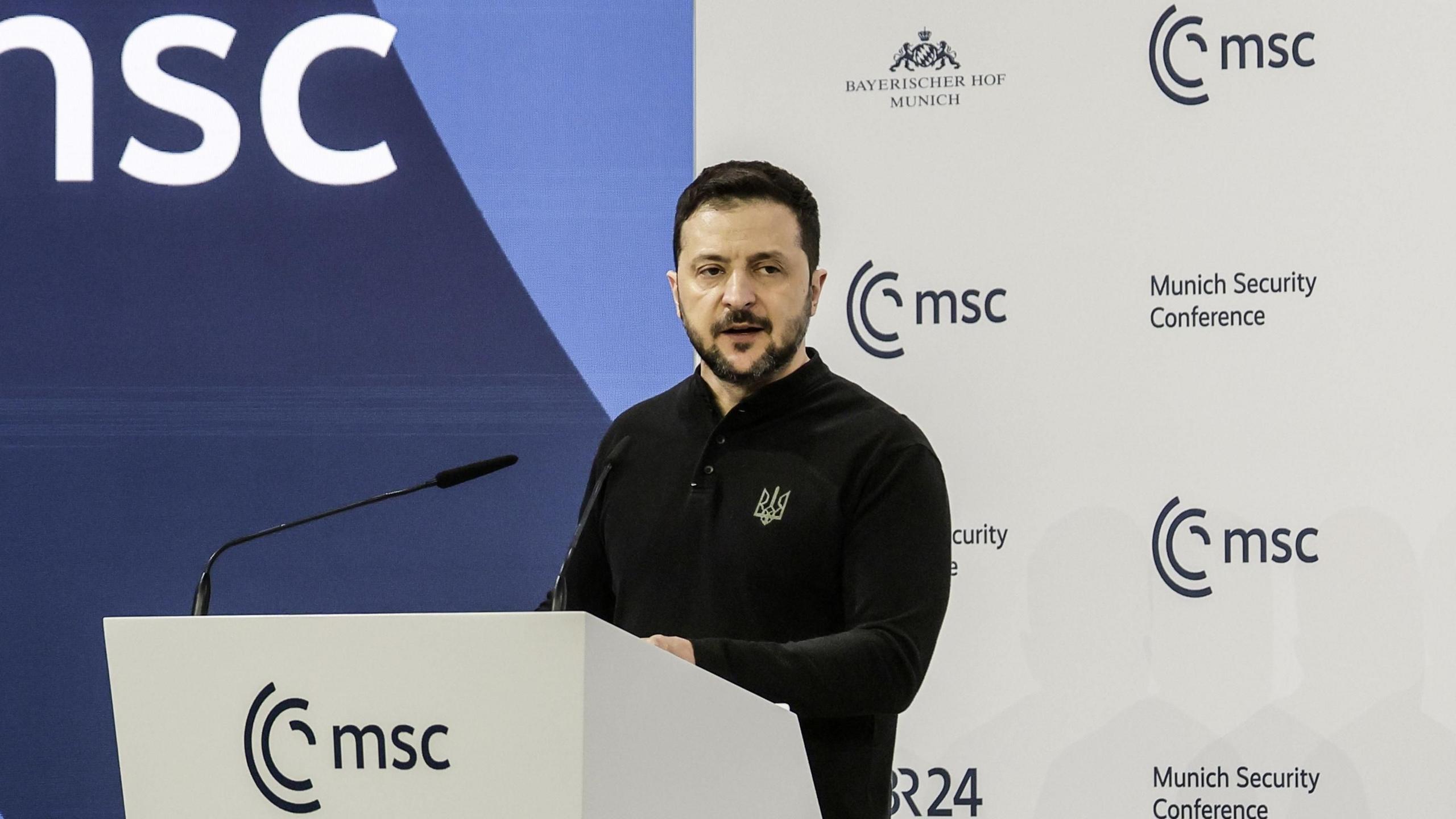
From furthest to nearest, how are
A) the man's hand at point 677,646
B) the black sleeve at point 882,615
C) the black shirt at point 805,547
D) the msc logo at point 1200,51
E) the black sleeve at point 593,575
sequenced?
the msc logo at point 1200,51, the black sleeve at point 593,575, the black shirt at point 805,547, the black sleeve at point 882,615, the man's hand at point 677,646

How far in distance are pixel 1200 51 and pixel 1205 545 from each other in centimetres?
121

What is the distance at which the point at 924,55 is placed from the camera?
370cm

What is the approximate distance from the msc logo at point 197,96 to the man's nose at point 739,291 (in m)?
1.71

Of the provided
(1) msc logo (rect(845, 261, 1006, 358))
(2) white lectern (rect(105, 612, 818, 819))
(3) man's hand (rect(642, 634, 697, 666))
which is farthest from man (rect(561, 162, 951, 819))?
(1) msc logo (rect(845, 261, 1006, 358))

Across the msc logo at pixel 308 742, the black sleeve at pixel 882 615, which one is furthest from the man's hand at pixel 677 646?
the msc logo at pixel 308 742

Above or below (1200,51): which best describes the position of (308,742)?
below

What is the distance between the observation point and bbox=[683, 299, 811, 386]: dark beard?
250 centimetres

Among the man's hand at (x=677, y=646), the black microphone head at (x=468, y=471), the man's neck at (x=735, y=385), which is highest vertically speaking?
the man's neck at (x=735, y=385)

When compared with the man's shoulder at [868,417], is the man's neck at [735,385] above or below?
above

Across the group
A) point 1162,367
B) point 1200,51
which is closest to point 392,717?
point 1162,367

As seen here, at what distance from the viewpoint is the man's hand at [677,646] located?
1710 millimetres

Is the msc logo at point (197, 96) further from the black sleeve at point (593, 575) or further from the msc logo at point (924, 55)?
the black sleeve at point (593, 575)

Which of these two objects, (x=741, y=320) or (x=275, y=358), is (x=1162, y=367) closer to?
(x=741, y=320)

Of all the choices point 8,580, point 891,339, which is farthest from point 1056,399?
point 8,580
